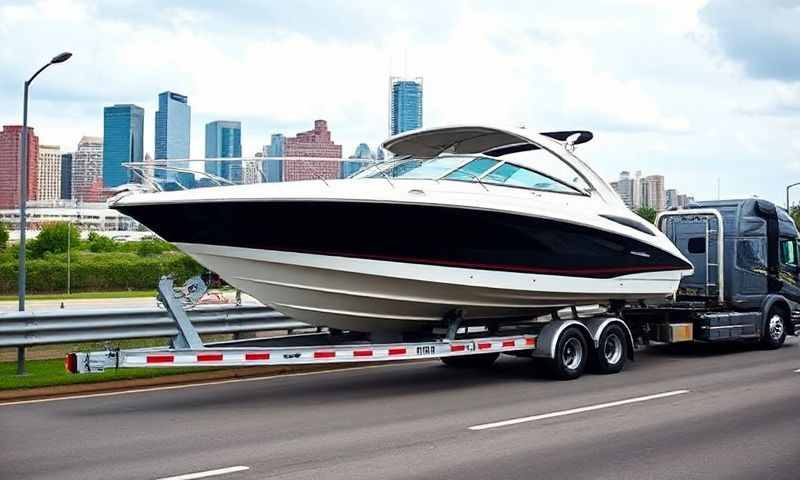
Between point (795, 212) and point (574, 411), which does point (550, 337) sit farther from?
point (795, 212)

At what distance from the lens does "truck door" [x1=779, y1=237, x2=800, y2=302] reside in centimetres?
1730

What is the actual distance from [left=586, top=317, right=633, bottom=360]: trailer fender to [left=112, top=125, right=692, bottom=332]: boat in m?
0.33

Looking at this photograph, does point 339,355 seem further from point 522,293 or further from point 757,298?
point 757,298

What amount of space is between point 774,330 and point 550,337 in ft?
21.3

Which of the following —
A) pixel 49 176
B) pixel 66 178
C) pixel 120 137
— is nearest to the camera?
pixel 120 137

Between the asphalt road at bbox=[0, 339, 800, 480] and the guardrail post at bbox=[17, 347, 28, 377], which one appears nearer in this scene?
the asphalt road at bbox=[0, 339, 800, 480]

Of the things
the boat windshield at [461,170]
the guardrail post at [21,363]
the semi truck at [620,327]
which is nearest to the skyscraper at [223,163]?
the semi truck at [620,327]

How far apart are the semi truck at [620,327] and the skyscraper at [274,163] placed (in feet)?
5.70

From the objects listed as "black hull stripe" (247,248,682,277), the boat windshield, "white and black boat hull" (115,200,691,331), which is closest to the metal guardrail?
"white and black boat hull" (115,200,691,331)

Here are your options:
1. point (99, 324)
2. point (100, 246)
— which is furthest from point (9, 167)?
point (99, 324)

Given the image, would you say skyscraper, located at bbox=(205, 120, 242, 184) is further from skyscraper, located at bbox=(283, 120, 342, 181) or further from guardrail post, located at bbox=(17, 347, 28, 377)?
guardrail post, located at bbox=(17, 347, 28, 377)

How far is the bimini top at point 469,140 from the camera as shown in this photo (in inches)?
526

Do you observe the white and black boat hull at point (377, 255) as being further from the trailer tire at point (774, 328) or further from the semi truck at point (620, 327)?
the trailer tire at point (774, 328)

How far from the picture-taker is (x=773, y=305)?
54.8ft
